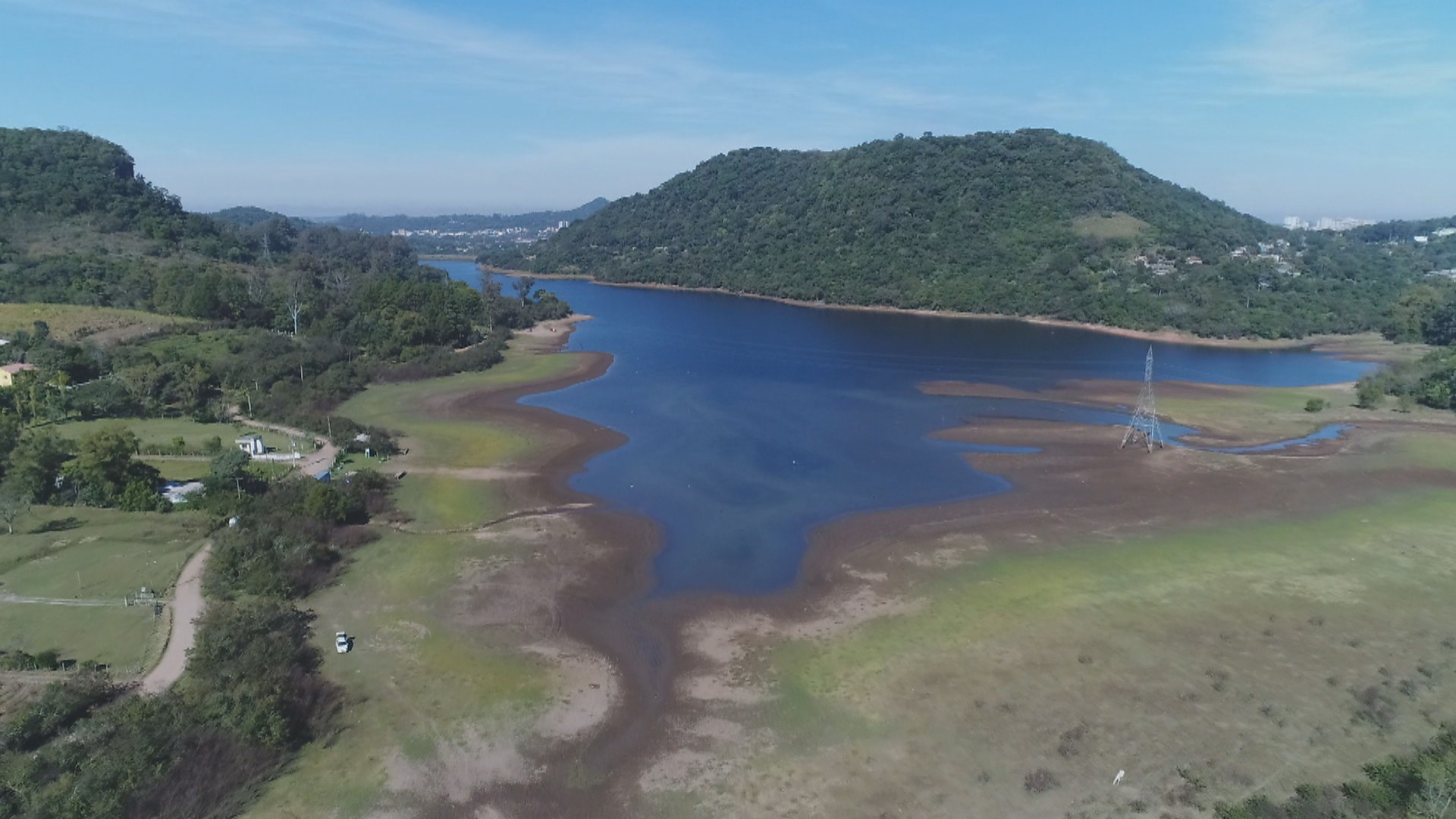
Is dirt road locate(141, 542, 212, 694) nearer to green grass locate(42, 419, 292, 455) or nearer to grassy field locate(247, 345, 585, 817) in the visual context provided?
grassy field locate(247, 345, 585, 817)

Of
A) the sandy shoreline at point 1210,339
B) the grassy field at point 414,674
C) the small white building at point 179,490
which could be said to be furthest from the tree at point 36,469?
the sandy shoreline at point 1210,339

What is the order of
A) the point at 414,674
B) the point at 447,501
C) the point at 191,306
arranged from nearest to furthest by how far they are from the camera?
1. the point at 414,674
2. the point at 447,501
3. the point at 191,306

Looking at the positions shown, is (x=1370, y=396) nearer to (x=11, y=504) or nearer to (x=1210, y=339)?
(x=1210, y=339)

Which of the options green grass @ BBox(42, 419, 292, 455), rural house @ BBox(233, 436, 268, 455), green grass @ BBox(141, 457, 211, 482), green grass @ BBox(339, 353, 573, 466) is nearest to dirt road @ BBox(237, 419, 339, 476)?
green grass @ BBox(42, 419, 292, 455)

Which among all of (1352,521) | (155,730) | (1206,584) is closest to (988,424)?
(1352,521)

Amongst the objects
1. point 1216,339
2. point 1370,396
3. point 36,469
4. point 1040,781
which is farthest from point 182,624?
point 1216,339

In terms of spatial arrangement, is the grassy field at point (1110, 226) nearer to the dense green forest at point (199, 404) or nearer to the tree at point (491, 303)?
the dense green forest at point (199, 404)
